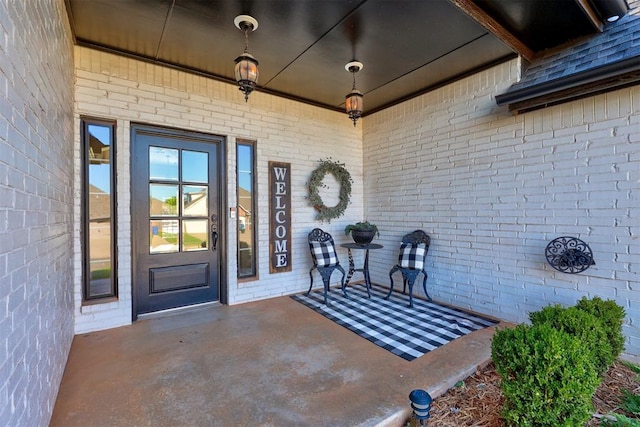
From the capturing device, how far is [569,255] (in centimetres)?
257

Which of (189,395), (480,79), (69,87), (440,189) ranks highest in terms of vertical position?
(480,79)

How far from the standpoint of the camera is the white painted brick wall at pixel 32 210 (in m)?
1.07

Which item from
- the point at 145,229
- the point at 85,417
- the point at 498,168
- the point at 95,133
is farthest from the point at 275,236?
the point at 498,168

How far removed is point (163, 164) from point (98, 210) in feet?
2.53

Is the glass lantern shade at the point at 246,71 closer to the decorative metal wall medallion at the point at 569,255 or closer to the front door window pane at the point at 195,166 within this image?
the front door window pane at the point at 195,166

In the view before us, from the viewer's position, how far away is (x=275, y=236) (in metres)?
3.85

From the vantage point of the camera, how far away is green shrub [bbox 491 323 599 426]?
4.33ft

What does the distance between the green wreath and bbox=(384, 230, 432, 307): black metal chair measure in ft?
3.60

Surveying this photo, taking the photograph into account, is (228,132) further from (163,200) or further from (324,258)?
(324,258)

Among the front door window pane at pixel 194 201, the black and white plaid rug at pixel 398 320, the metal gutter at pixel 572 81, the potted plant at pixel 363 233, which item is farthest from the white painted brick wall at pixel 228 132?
the metal gutter at pixel 572 81

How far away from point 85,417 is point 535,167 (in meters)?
3.95

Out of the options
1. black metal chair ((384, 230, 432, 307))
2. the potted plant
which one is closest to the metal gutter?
black metal chair ((384, 230, 432, 307))

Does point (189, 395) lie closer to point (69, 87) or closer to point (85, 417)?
point (85, 417)

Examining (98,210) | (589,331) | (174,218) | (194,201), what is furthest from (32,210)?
(589,331)
